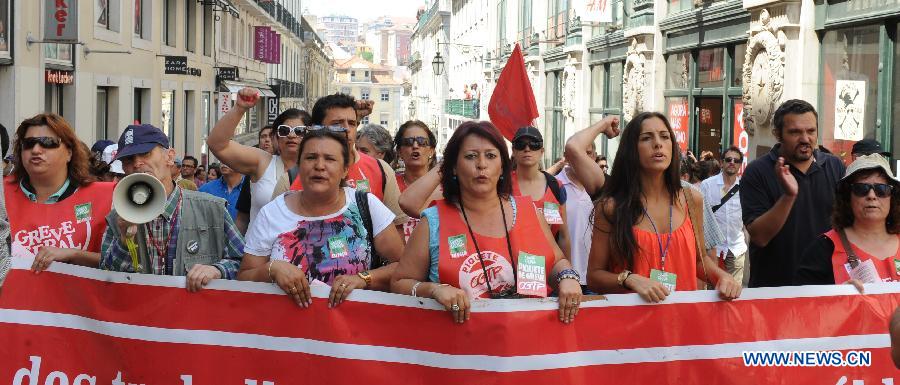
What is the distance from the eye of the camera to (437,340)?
4387mm

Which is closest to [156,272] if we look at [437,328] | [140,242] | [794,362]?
[140,242]

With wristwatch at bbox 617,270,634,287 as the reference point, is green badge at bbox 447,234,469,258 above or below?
above

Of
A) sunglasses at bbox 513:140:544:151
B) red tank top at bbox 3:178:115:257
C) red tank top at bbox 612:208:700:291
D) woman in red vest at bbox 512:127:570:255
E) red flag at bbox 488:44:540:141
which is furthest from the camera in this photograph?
red flag at bbox 488:44:540:141

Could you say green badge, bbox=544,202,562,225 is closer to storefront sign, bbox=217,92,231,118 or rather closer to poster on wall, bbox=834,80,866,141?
poster on wall, bbox=834,80,866,141

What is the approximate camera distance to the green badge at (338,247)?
4.66 meters

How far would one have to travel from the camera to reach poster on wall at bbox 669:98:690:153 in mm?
19328

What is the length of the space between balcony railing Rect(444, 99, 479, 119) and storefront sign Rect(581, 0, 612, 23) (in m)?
26.0

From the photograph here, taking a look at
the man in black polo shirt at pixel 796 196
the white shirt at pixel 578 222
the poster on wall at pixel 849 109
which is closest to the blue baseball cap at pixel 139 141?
the white shirt at pixel 578 222

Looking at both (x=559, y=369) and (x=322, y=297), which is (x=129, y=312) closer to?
(x=322, y=297)

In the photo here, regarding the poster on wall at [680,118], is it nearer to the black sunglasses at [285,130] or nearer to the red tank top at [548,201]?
the red tank top at [548,201]

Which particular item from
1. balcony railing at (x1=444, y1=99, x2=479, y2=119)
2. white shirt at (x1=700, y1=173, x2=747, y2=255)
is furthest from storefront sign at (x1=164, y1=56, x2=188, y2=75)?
balcony railing at (x1=444, y1=99, x2=479, y2=119)

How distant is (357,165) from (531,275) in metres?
1.89

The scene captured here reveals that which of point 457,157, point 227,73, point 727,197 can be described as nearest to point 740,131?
point 727,197

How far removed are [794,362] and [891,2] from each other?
27.1ft
